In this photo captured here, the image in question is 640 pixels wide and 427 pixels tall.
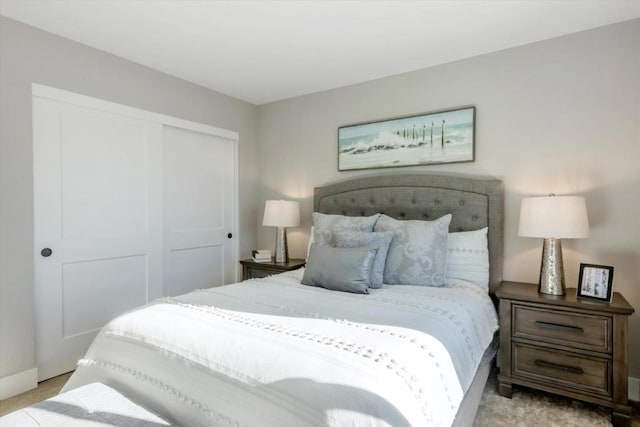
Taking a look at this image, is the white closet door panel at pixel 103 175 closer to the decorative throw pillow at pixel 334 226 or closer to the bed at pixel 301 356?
the bed at pixel 301 356

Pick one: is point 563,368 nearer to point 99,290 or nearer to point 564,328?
point 564,328

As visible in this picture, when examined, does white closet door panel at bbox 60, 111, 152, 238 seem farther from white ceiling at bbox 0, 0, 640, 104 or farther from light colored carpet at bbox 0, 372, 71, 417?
light colored carpet at bbox 0, 372, 71, 417

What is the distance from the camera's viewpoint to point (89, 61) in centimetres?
257

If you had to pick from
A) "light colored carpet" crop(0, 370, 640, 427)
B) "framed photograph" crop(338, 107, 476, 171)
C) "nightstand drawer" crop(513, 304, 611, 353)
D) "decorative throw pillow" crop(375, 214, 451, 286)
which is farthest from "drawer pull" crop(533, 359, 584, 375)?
"framed photograph" crop(338, 107, 476, 171)

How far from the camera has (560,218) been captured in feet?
6.64

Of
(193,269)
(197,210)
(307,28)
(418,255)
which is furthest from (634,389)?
(197,210)

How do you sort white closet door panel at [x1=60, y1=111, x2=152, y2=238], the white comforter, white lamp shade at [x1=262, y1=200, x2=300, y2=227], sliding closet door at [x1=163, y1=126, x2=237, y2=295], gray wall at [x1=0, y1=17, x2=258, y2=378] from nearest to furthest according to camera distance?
the white comforter
gray wall at [x1=0, y1=17, x2=258, y2=378]
white closet door panel at [x1=60, y1=111, x2=152, y2=238]
sliding closet door at [x1=163, y1=126, x2=237, y2=295]
white lamp shade at [x1=262, y1=200, x2=300, y2=227]

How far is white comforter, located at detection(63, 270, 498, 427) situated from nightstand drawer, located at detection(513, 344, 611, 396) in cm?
42

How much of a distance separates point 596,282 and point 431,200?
3.82 feet

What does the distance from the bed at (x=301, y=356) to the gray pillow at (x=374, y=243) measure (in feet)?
0.33

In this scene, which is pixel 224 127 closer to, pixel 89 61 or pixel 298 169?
pixel 298 169

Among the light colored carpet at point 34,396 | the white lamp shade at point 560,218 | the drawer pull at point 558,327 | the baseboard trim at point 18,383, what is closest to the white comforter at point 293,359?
the drawer pull at point 558,327

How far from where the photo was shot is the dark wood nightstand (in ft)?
6.06

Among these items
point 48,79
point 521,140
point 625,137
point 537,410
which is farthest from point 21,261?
point 625,137
